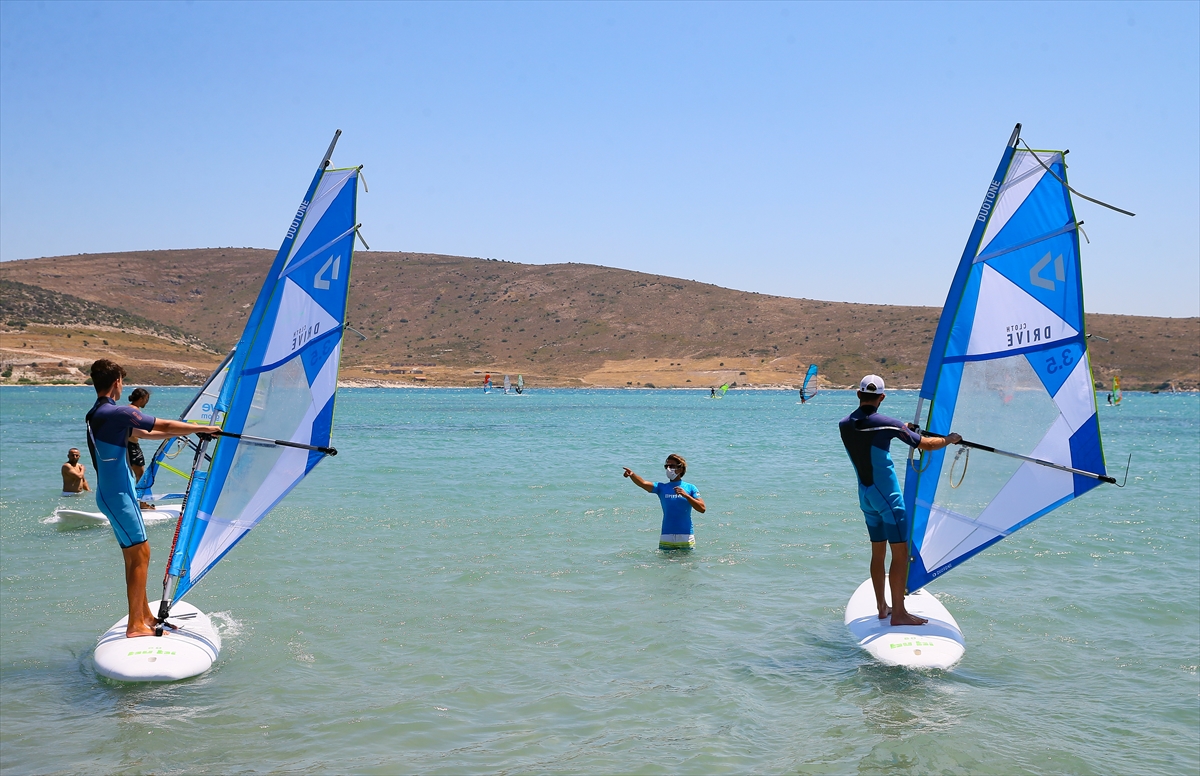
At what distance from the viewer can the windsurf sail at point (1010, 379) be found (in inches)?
289

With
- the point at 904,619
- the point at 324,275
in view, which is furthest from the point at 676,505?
the point at 324,275

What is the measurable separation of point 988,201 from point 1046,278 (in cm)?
77

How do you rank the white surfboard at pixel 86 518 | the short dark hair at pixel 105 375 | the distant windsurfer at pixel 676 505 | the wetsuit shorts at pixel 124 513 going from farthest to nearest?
the white surfboard at pixel 86 518
the distant windsurfer at pixel 676 505
the wetsuit shorts at pixel 124 513
the short dark hair at pixel 105 375

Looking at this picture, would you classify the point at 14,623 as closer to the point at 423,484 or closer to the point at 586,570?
the point at 586,570

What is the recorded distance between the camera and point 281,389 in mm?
7391

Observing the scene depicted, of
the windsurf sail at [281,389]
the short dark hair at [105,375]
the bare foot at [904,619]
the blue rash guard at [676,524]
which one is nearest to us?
the short dark hair at [105,375]

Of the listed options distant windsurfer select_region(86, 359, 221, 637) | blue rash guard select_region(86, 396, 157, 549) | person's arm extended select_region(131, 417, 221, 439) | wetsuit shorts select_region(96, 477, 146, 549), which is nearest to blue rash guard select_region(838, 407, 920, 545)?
person's arm extended select_region(131, 417, 221, 439)

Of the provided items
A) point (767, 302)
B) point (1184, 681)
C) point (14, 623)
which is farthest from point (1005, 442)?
point (767, 302)

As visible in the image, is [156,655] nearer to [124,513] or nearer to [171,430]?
[124,513]

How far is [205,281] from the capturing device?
147m

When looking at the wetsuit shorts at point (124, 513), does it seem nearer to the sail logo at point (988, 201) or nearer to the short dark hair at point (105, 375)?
the short dark hair at point (105, 375)

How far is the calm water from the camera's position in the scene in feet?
19.4

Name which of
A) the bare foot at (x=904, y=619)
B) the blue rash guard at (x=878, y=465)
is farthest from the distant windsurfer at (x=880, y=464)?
the bare foot at (x=904, y=619)

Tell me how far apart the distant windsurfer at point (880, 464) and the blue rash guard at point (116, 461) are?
5248 mm
